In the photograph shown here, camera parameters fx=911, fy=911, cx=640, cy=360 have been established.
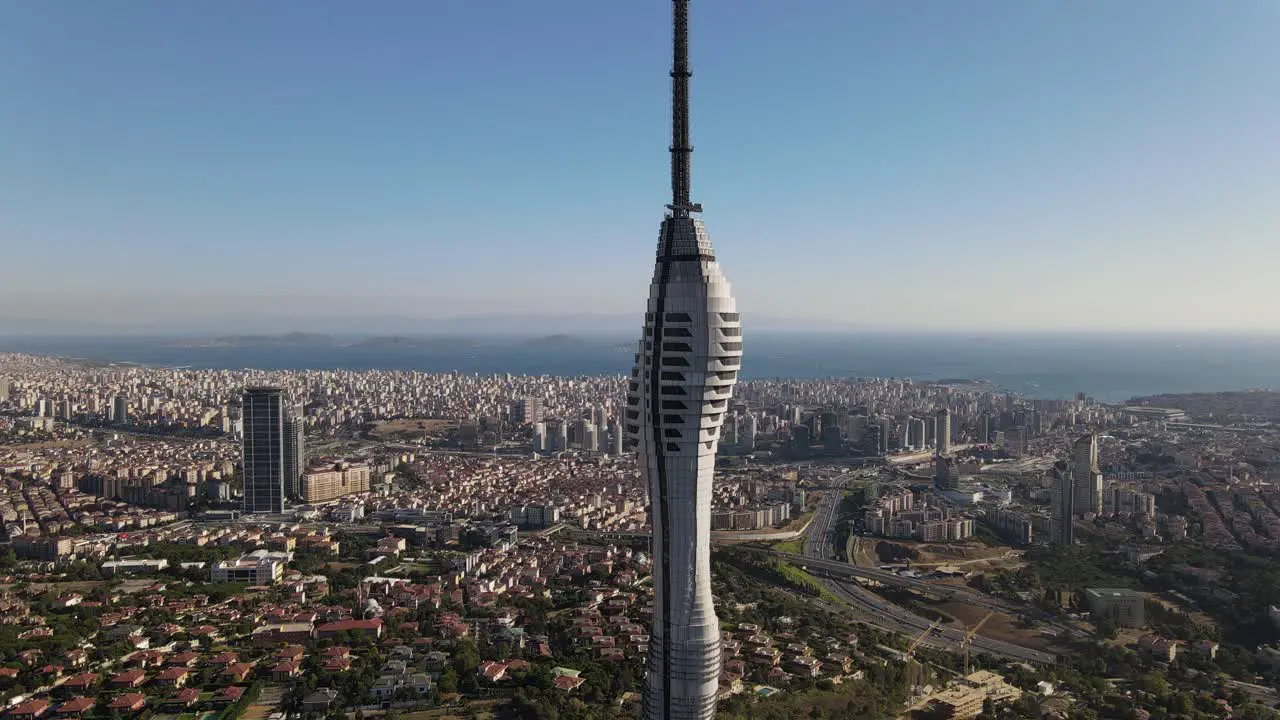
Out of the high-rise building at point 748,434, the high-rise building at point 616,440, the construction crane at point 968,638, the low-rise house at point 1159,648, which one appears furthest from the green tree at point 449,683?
the high-rise building at point 748,434

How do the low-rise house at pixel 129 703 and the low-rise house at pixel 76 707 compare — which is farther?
the low-rise house at pixel 129 703

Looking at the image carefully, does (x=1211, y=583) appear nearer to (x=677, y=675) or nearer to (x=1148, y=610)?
(x=1148, y=610)

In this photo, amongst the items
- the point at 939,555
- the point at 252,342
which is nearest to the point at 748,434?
the point at 939,555

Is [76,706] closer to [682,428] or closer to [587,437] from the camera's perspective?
[682,428]

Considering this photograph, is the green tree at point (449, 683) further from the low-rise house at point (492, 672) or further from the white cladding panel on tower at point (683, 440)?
the white cladding panel on tower at point (683, 440)

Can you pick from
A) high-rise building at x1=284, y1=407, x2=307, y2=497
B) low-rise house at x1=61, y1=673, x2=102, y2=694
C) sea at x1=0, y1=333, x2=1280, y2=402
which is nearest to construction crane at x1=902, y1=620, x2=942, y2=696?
low-rise house at x1=61, y1=673, x2=102, y2=694

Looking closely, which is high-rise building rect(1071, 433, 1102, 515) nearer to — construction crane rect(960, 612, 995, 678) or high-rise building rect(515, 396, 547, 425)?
construction crane rect(960, 612, 995, 678)

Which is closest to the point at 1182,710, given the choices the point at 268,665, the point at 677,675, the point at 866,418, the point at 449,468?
the point at 677,675
